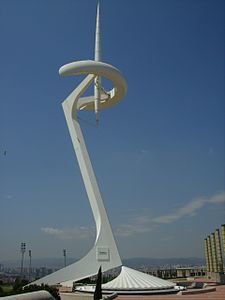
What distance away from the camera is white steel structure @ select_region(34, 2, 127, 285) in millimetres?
Answer: 18750

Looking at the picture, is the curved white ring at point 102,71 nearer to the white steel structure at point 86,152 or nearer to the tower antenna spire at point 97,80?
the white steel structure at point 86,152

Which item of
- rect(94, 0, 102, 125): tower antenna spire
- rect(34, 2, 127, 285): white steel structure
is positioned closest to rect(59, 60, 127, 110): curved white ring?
rect(34, 2, 127, 285): white steel structure

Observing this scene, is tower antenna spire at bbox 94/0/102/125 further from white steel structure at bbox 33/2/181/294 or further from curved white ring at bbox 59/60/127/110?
curved white ring at bbox 59/60/127/110

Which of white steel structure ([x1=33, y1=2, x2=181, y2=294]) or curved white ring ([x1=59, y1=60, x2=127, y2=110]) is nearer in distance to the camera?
white steel structure ([x1=33, y1=2, x2=181, y2=294])

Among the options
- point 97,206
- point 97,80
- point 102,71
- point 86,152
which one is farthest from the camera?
point 97,80

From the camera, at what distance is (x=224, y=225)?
32250mm

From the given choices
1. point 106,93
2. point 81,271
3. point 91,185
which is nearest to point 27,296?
point 81,271

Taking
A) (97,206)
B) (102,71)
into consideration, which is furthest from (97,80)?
(97,206)

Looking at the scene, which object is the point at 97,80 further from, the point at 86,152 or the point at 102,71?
the point at 86,152

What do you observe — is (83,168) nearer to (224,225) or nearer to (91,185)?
(91,185)

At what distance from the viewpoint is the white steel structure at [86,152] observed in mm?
18750

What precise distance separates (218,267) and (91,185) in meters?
22.9

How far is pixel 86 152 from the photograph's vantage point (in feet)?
70.8

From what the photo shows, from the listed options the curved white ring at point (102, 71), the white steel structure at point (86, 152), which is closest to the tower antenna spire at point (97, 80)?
the white steel structure at point (86, 152)
